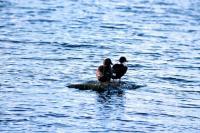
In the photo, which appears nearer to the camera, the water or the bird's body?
the water

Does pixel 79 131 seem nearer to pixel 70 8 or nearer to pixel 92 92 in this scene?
pixel 92 92

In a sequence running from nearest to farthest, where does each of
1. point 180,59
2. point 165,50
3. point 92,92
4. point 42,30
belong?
1. point 92,92
2. point 180,59
3. point 165,50
4. point 42,30

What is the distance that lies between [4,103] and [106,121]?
3781 mm

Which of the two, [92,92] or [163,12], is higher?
[163,12]

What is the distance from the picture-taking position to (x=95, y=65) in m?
32.9

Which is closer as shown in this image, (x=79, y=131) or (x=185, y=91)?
(x=79, y=131)

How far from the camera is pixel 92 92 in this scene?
26.8m

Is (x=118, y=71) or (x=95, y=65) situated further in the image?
(x=95, y=65)

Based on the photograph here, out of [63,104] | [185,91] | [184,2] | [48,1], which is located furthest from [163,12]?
[63,104]

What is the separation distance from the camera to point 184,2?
2388 inches

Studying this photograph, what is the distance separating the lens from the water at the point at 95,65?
77.6 ft

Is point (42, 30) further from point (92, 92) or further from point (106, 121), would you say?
point (106, 121)

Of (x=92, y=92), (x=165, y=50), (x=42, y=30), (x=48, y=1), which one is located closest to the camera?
(x=92, y=92)

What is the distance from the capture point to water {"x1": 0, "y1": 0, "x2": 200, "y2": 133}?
2364 centimetres
